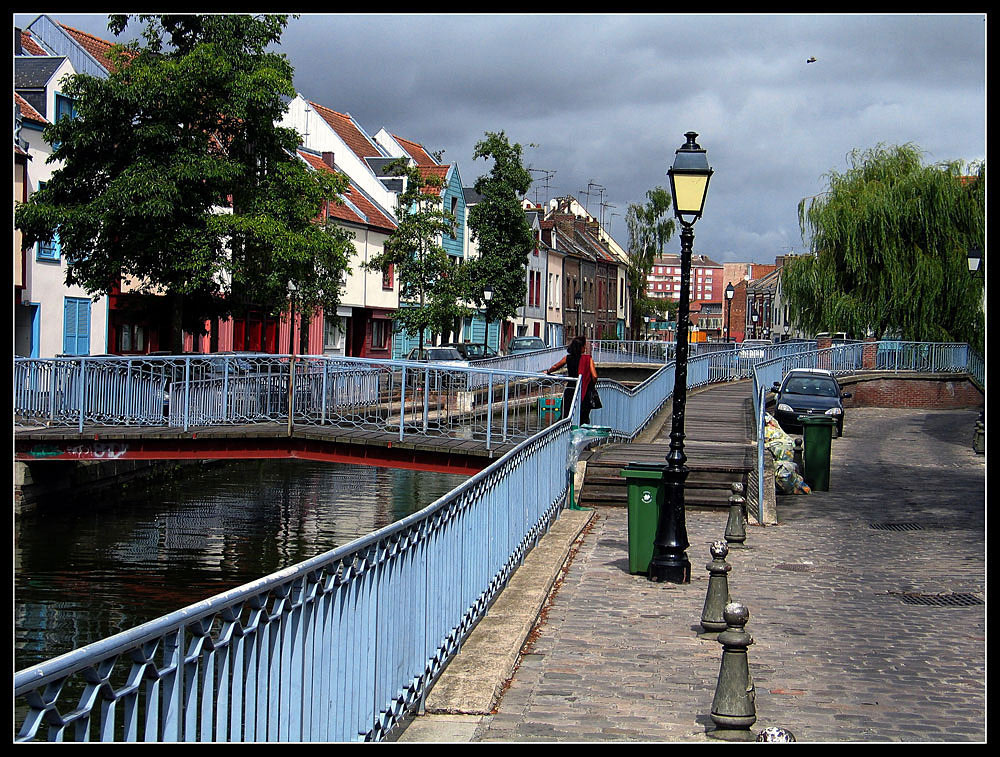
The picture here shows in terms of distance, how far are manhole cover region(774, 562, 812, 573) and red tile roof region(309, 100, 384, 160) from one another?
128 ft

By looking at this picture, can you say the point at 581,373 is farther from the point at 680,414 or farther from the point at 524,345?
the point at 524,345

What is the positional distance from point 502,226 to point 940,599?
117 ft

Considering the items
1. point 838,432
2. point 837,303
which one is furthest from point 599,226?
point 838,432

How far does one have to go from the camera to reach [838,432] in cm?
2748

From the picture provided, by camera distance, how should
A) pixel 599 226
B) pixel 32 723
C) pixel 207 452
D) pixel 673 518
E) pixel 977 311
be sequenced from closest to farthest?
1. pixel 32 723
2. pixel 673 518
3. pixel 207 452
4. pixel 977 311
5. pixel 599 226

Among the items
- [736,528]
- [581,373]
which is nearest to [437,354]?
[581,373]

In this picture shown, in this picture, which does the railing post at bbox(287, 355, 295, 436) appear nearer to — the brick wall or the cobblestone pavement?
the cobblestone pavement

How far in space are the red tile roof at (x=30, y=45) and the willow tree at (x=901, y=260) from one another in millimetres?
27829

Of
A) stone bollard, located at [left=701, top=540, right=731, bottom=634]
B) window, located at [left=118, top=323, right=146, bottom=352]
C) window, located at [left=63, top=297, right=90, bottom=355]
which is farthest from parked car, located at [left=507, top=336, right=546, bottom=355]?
stone bollard, located at [left=701, top=540, right=731, bottom=634]

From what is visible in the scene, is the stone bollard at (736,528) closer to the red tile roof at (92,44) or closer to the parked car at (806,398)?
the parked car at (806,398)

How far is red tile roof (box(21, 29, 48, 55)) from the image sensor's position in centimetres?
3224

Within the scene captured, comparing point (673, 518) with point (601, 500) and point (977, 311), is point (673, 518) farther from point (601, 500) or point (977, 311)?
point (977, 311)

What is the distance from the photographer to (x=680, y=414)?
1081cm

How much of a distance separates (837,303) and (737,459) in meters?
27.2
